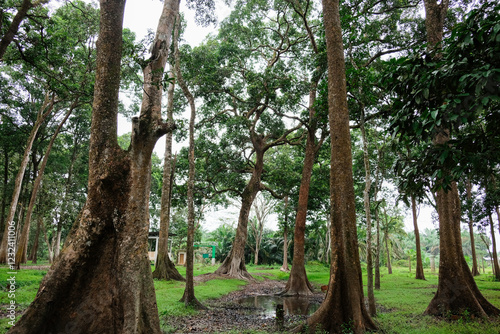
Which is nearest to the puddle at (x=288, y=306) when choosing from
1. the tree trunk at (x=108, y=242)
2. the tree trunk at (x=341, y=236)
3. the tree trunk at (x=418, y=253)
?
the tree trunk at (x=341, y=236)

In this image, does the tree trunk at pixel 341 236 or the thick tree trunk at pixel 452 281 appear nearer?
the tree trunk at pixel 341 236

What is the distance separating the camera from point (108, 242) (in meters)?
5.09

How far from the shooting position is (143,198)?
5340 mm

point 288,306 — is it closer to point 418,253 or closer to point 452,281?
point 452,281

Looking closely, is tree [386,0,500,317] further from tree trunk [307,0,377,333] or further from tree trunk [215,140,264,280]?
tree trunk [215,140,264,280]

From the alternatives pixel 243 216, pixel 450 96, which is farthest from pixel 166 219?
pixel 450 96

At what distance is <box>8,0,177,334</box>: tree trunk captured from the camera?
456 cm

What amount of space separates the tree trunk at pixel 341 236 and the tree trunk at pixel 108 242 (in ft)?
11.1

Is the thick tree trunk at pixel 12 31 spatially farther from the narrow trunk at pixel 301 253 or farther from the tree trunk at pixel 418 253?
the tree trunk at pixel 418 253

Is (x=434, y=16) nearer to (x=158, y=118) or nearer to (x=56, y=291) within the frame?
(x=158, y=118)

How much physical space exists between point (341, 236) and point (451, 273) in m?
3.98

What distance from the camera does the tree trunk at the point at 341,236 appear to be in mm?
5812

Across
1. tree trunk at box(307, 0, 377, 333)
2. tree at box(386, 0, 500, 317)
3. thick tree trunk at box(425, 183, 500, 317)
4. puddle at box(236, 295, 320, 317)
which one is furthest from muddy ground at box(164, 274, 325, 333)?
tree at box(386, 0, 500, 317)

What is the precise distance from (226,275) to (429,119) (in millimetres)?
17568
